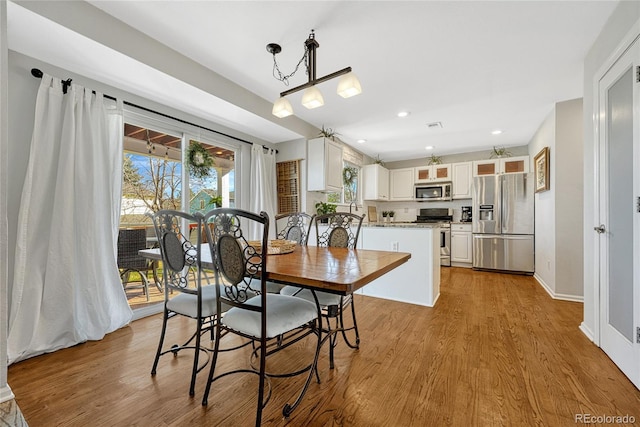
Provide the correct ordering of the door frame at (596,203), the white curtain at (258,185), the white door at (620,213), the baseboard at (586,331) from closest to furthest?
the white door at (620,213)
the door frame at (596,203)
the baseboard at (586,331)
the white curtain at (258,185)

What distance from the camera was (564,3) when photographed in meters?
1.82

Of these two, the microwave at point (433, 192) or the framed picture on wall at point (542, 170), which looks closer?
the framed picture on wall at point (542, 170)

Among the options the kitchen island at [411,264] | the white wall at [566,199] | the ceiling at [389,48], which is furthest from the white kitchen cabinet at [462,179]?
the kitchen island at [411,264]

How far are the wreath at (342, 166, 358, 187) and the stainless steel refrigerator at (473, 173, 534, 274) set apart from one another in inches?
90.6

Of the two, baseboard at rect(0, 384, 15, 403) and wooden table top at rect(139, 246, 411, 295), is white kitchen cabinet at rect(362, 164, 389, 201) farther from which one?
baseboard at rect(0, 384, 15, 403)

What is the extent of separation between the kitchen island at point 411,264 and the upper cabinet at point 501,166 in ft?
9.69

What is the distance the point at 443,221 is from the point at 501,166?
5.02 ft

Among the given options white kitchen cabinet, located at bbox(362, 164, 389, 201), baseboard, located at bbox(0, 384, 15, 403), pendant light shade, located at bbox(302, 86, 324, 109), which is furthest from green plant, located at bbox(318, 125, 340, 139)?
baseboard, located at bbox(0, 384, 15, 403)

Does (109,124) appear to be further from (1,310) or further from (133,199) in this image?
(1,310)

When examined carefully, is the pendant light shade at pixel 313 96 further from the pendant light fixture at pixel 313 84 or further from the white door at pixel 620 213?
the white door at pixel 620 213

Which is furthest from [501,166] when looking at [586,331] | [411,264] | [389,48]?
[389,48]

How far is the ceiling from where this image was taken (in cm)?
187

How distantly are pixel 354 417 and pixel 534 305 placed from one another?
284cm

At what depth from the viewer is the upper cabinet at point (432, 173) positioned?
19.1ft
